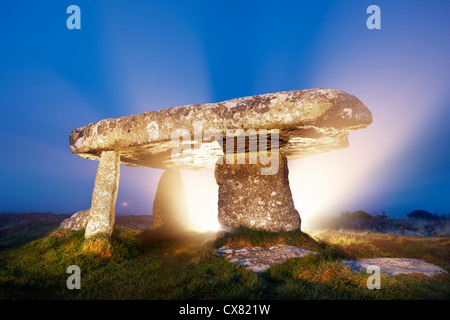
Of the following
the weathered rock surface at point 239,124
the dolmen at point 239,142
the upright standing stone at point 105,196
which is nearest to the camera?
the weathered rock surface at point 239,124

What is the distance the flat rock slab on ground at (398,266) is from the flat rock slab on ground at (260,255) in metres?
1.06

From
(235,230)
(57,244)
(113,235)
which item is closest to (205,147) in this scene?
(235,230)

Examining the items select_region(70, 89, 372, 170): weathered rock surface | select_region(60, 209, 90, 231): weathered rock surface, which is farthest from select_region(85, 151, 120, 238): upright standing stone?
select_region(60, 209, 90, 231): weathered rock surface

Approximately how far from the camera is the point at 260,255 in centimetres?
518

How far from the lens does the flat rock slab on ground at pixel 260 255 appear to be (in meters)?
4.69

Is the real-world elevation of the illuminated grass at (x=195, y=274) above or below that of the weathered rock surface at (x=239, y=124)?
below

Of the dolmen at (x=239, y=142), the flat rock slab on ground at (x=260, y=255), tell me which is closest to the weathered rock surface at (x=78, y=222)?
the dolmen at (x=239, y=142)

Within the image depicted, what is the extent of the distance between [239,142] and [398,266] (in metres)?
4.35

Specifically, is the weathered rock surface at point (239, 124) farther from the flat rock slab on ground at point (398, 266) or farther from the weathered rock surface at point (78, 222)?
the flat rock slab on ground at point (398, 266)

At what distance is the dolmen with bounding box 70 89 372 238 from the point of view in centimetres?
498

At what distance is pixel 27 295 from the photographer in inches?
137

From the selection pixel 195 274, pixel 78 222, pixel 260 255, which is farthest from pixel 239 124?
pixel 78 222

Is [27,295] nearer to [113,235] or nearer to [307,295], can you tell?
[113,235]
